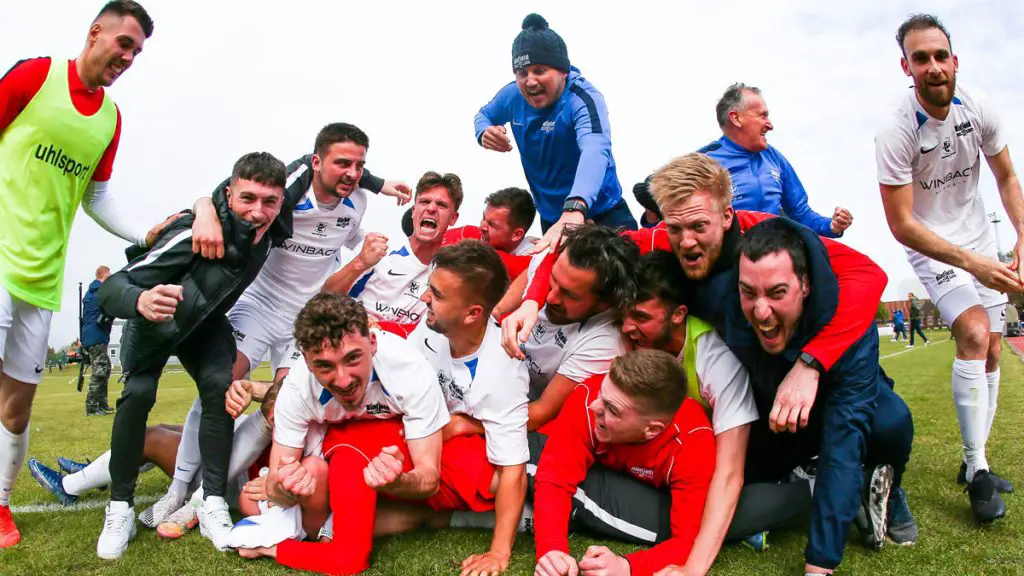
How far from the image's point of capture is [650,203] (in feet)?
18.1

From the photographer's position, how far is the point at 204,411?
3883 mm

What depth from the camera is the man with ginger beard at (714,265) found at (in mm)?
3070

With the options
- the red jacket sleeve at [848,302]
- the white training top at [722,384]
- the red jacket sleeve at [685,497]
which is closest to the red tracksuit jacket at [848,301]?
the red jacket sleeve at [848,302]

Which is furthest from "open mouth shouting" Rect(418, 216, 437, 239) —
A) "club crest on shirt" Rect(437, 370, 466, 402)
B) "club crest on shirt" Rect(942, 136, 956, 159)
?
"club crest on shirt" Rect(942, 136, 956, 159)

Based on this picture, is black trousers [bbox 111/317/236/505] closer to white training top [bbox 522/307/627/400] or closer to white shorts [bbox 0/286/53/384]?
white shorts [bbox 0/286/53/384]

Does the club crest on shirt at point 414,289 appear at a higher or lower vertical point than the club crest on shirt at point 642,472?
higher

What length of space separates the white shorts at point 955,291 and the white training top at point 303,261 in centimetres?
441

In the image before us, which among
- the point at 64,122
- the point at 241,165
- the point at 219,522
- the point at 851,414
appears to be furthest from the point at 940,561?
the point at 64,122

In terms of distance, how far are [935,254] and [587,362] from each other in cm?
230

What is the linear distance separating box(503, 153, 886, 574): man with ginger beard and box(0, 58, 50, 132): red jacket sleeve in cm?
319

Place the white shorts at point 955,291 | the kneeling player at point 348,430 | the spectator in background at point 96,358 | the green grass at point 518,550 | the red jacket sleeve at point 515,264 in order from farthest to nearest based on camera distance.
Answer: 1. the spectator in background at point 96,358
2. the red jacket sleeve at point 515,264
3. the white shorts at point 955,291
4. the kneeling player at point 348,430
5. the green grass at point 518,550

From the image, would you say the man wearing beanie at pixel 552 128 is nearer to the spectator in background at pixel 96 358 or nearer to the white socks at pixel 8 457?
the white socks at pixel 8 457

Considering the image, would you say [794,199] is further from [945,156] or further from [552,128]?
[552,128]

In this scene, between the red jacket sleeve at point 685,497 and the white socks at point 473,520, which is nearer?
the red jacket sleeve at point 685,497
